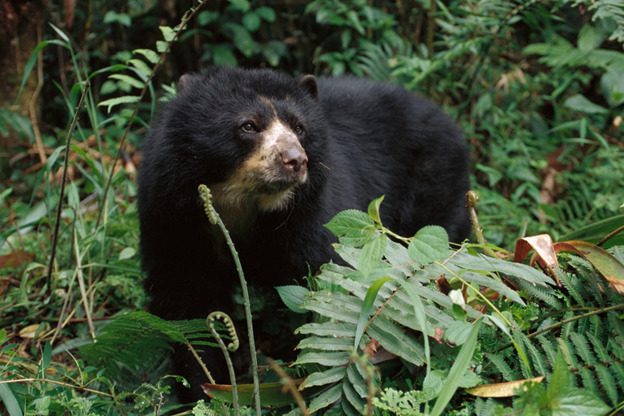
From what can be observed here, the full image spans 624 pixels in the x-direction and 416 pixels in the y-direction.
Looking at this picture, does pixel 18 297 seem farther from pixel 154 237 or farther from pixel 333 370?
pixel 333 370

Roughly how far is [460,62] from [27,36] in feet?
15.6

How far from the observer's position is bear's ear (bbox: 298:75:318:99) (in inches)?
152

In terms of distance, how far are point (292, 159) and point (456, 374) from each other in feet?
5.22

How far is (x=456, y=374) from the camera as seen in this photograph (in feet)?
6.61

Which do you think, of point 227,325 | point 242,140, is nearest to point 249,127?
point 242,140

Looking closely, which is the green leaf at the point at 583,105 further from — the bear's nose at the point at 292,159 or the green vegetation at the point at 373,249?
the bear's nose at the point at 292,159

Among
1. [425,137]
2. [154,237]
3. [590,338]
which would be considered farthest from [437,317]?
[425,137]

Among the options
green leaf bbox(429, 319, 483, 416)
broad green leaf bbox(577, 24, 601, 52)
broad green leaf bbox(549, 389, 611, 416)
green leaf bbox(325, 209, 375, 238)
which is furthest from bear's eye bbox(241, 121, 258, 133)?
broad green leaf bbox(577, 24, 601, 52)

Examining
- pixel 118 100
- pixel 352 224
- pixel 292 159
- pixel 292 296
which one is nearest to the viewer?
pixel 352 224

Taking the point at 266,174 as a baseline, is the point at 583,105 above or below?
below

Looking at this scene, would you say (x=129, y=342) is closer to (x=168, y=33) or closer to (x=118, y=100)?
(x=118, y=100)

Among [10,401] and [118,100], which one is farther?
[118,100]

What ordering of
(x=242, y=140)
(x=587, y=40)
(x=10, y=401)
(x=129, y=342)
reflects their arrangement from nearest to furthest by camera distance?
(x=10, y=401), (x=129, y=342), (x=242, y=140), (x=587, y=40)

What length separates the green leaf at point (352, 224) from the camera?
7.50ft
